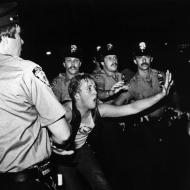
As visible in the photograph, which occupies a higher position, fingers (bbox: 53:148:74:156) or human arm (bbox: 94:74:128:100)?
fingers (bbox: 53:148:74:156)

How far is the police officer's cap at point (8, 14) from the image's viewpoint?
1.54m

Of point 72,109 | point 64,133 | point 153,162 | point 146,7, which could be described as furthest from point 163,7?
point 64,133

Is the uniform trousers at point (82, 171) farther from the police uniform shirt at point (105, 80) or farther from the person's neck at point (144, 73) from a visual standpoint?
the person's neck at point (144, 73)

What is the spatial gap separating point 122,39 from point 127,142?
371 centimetres

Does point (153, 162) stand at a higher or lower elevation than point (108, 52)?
lower

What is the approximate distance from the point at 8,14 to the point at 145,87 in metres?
3.38

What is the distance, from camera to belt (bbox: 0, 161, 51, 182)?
143cm

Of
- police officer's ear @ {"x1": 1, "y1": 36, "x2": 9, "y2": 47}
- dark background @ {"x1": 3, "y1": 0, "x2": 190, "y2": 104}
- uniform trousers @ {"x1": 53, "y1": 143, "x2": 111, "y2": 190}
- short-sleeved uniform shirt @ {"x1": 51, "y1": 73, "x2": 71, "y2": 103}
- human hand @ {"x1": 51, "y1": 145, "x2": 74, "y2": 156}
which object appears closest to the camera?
police officer's ear @ {"x1": 1, "y1": 36, "x2": 9, "y2": 47}

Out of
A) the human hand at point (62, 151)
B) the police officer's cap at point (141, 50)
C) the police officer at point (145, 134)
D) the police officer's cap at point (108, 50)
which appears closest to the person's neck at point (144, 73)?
the police officer at point (145, 134)

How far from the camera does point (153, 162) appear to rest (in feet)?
13.3

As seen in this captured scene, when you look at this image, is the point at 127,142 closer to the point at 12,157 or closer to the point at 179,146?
the point at 179,146

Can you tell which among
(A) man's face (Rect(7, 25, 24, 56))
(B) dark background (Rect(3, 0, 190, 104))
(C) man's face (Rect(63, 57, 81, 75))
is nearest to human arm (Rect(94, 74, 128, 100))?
(C) man's face (Rect(63, 57, 81, 75))

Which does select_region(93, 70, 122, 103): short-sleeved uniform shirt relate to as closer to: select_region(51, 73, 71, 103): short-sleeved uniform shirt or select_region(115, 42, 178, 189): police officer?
select_region(115, 42, 178, 189): police officer

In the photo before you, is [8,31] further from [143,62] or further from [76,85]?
[143,62]
